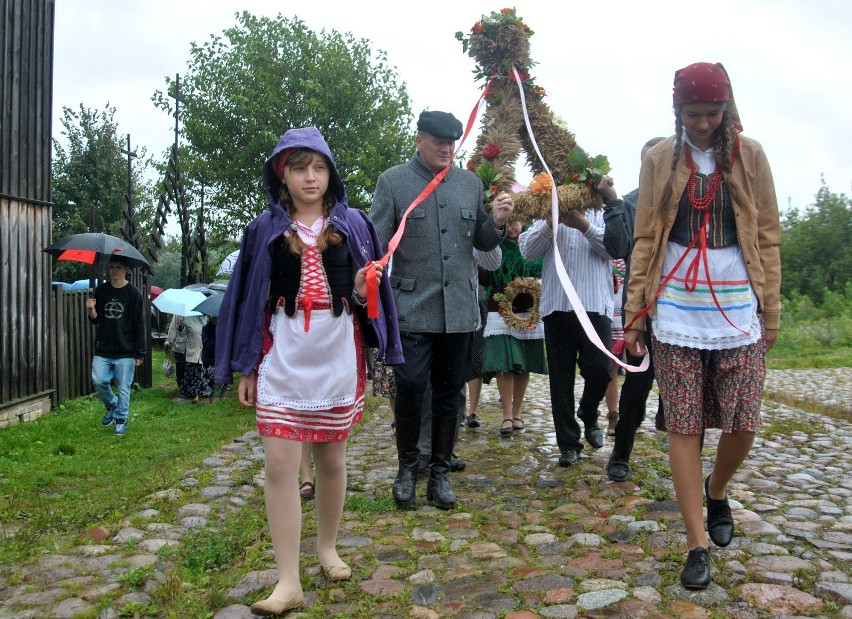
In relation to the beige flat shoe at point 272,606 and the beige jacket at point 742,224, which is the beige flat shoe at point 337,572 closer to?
the beige flat shoe at point 272,606

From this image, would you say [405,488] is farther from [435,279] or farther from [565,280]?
[565,280]

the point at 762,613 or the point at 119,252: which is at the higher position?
the point at 119,252

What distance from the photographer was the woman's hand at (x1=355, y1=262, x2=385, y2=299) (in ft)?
12.4

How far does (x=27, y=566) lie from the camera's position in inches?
160

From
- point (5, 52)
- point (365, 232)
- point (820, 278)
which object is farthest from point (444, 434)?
point (820, 278)

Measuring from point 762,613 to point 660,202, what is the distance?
1788mm

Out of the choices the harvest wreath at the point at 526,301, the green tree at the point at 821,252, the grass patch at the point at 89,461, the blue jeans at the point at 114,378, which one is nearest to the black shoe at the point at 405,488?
the grass patch at the point at 89,461

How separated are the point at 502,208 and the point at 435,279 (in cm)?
58

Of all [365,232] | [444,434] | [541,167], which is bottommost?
[444,434]

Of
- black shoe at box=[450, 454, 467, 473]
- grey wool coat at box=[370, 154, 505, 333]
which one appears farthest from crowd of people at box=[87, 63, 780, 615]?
black shoe at box=[450, 454, 467, 473]

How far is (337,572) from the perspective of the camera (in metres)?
3.83

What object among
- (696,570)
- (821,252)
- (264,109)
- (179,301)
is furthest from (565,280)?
(821,252)

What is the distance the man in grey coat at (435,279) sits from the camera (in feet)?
16.8

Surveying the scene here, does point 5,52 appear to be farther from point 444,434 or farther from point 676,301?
point 676,301
